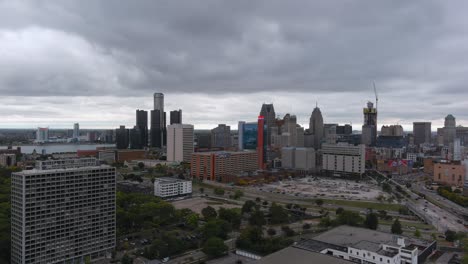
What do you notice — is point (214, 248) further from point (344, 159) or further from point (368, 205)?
point (344, 159)

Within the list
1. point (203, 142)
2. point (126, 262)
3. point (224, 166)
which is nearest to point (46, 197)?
point (126, 262)

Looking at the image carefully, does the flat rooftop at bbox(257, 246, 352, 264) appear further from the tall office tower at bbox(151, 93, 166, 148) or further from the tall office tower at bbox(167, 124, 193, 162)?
the tall office tower at bbox(151, 93, 166, 148)

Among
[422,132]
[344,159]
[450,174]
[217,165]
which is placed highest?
[422,132]

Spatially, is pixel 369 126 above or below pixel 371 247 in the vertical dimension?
above

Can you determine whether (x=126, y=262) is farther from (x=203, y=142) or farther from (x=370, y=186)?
(x=203, y=142)

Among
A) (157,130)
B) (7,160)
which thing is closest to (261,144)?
(7,160)

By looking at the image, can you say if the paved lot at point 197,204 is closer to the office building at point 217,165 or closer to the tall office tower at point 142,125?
the office building at point 217,165
